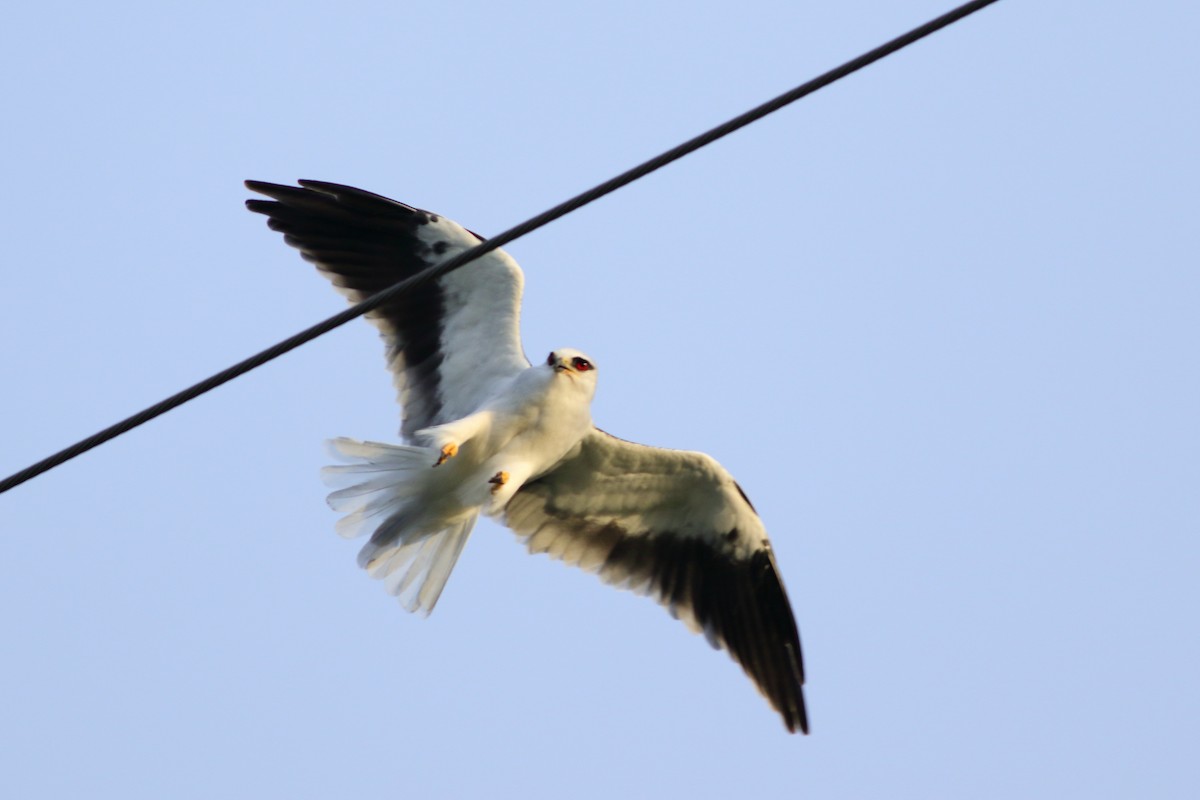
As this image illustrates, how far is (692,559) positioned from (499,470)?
1.41 meters

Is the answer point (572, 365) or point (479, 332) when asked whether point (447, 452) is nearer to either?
point (572, 365)

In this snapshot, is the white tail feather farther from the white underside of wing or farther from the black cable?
the black cable

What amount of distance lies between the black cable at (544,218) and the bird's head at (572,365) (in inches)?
89.2

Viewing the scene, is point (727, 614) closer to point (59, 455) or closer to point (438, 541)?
point (438, 541)

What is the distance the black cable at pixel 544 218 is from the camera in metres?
3.68

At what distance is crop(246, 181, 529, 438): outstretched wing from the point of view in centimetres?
683

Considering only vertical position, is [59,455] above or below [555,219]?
below

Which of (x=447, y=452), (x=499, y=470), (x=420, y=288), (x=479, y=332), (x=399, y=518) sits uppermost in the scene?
(x=420, y=288)

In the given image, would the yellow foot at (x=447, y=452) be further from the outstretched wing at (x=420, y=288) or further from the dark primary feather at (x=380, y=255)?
the dark primary feather at (x=380, y=255)

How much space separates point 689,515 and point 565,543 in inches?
24.5

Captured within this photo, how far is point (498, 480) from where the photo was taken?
626cm

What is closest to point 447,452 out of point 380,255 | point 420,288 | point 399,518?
point 399,518

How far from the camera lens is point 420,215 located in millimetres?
7039

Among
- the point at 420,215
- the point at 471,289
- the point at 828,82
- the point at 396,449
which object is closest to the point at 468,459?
the point at 396,449
